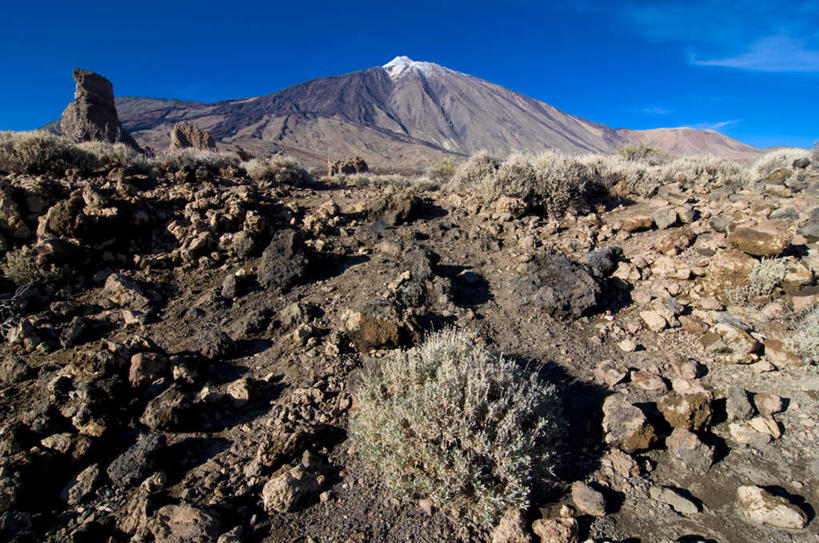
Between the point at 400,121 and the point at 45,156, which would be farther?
the point at 400,121

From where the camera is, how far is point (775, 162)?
7488 mm

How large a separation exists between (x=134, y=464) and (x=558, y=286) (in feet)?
12.4

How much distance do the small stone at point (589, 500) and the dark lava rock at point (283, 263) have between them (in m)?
3.25

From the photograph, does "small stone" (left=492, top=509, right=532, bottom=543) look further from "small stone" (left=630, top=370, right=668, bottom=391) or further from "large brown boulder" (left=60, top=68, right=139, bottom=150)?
"large brown boulder" (left=60, top=68, right=139, bottom=150)

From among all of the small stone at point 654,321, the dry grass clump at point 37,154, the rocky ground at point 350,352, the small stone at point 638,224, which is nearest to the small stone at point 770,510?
the rocky ground at point 350,352

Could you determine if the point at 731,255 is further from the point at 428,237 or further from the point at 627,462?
the point at 428,237

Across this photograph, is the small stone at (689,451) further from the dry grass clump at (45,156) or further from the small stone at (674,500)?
the dry grass clump at (45,156)

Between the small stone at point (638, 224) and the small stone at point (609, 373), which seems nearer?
the small stone at point (609, 373)

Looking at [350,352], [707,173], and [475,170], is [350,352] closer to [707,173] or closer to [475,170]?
[475,170]

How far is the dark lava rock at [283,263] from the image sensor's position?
4281mm

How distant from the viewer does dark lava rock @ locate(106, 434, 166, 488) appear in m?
2.34

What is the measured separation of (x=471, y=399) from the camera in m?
2.40

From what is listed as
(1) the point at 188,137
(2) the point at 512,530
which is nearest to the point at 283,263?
(2) the point at 512,530

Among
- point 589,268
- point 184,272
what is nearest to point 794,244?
point 589,268
